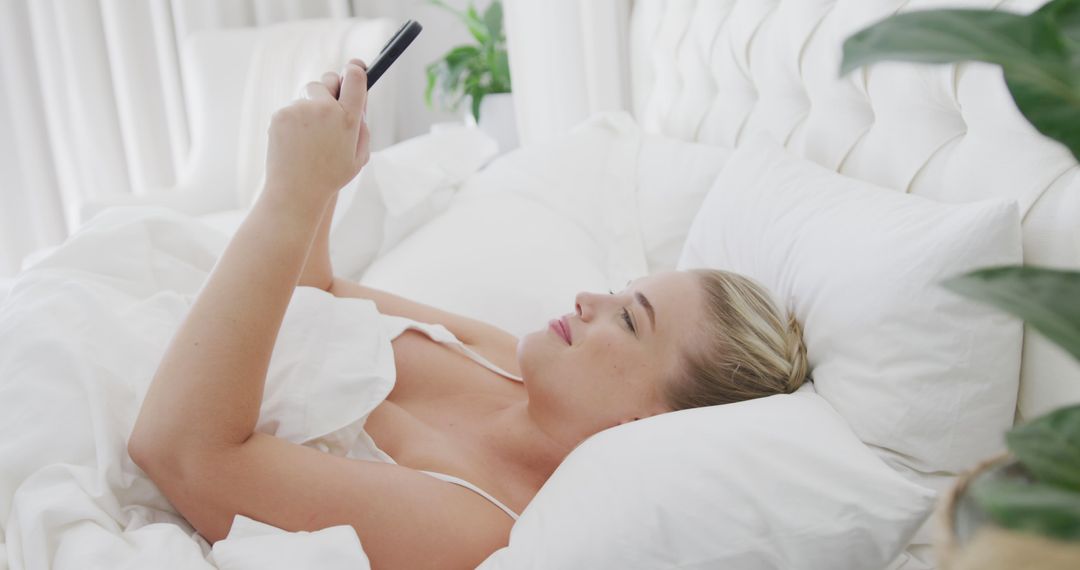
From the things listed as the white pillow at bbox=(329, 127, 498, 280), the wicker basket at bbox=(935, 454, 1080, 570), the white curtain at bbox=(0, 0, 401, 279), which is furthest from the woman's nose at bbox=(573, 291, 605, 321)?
the white curtain at bbox=(0, 0, 401, 279)

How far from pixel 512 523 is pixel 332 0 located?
2.85 metres

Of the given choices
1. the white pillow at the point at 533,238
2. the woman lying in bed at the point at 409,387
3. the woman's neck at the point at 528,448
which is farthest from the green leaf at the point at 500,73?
the woman's neck at the point at 528,448

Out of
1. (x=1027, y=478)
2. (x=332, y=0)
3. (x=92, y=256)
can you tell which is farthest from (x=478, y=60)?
A: (x=1027, y=478)

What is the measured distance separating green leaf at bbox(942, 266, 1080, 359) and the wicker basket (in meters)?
0.07

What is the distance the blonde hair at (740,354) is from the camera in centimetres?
101

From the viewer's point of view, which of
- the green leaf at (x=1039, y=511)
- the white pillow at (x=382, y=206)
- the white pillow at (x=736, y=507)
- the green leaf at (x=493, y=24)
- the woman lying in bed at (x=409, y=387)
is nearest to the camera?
the green leaf at (x=1039, y=511)

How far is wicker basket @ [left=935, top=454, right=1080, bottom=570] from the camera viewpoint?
0.27 metres

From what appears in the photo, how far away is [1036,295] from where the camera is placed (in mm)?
305

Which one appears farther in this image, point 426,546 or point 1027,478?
point 426,546

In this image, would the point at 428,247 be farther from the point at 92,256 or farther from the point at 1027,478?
the point at 1027,478

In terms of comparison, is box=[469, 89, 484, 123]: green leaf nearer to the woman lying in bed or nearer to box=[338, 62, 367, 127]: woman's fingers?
the woman lying in bed

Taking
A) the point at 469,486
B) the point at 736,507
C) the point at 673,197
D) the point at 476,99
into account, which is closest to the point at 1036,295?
the point at 736,507

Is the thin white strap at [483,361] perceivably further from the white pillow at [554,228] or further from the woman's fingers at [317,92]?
the woman's fingers at [317,92]

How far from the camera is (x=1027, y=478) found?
1.11 ft
